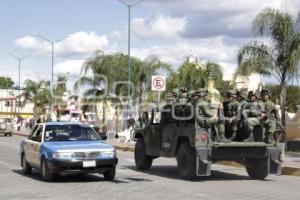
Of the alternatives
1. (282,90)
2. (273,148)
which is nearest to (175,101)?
(273,148)

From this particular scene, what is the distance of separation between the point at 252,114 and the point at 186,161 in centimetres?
200

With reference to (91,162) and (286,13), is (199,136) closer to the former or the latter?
(91,162)

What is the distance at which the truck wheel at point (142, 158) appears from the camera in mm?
18281

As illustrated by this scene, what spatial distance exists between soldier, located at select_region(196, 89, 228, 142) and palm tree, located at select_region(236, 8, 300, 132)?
498 inches

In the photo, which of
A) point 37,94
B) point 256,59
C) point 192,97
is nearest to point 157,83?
point 256,59

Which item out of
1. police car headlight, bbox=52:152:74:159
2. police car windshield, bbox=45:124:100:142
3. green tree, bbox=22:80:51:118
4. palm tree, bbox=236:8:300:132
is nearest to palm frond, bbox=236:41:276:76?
palm tree, bbox=236:8:300:132

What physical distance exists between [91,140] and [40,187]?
2225mm

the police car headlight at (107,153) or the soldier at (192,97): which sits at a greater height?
the soldier at (192,97)

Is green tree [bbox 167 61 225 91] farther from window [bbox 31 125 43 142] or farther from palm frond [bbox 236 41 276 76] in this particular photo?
window [bbox 31 125 43 142]

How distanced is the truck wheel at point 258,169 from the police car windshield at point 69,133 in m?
4.13

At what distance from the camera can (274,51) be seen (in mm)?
28172

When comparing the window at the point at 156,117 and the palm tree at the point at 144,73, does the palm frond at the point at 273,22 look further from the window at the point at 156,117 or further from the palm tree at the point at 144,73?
the palm tree at the point at 144,73

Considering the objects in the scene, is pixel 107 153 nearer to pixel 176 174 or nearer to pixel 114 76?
pixel 176 174

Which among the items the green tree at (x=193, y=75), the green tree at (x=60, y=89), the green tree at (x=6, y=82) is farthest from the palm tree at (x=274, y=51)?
the green tree at (x=6, y=82)
